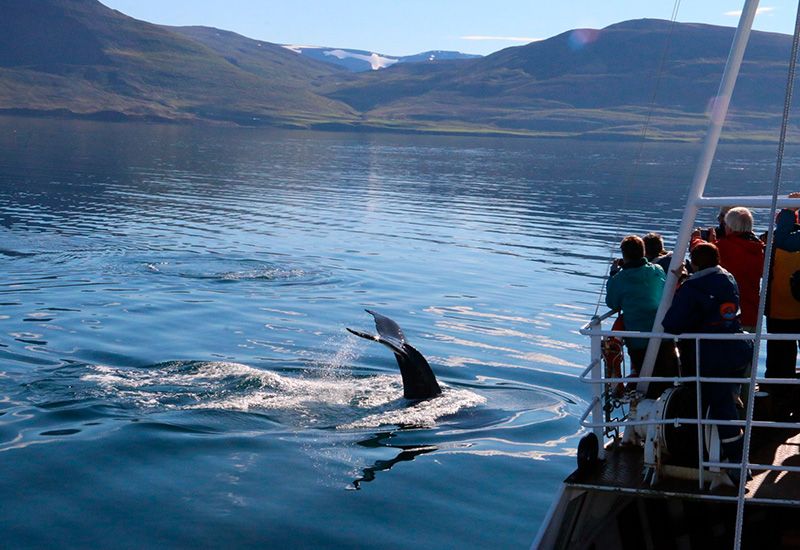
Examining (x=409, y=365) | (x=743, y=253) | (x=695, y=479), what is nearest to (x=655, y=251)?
(x=743, y=253)

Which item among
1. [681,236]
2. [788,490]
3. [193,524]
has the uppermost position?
[681,236]

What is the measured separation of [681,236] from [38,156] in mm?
72399

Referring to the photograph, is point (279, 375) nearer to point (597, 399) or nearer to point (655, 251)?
point (655, 251)

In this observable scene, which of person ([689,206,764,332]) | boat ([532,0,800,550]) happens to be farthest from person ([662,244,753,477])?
person ([689,206,764,332])

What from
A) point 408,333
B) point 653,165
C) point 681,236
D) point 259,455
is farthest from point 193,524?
point 653,165

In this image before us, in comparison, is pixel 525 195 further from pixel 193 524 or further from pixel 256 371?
pixel 193 524

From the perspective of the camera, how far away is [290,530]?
10.6 metres

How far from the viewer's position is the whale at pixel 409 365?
15.0 meters

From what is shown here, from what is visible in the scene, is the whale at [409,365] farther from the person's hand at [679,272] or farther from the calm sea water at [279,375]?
the person's hand at [679,272]

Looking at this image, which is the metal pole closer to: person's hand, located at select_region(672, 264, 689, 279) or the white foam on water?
person's hand, located at select_region(672, 264, 689, 279)

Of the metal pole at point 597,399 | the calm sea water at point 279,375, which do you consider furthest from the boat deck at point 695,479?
the calm sea water at point 279,375

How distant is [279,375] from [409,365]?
2.79 m

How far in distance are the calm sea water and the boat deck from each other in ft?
5.35

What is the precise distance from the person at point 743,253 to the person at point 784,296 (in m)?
0.16
